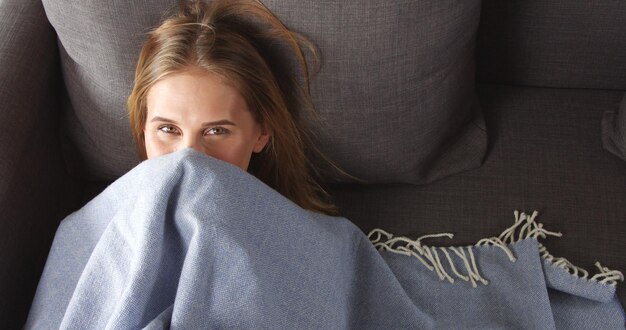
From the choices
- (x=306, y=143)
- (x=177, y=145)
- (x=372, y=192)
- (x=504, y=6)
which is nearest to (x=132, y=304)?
(x=177, y=145)

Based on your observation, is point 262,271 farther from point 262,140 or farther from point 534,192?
point 534,192

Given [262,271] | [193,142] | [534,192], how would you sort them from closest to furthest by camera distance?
[262,271] → [193,142] → [534,192]

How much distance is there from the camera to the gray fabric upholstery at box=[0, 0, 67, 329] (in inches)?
44.4

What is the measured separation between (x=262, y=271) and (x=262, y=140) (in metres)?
0.29

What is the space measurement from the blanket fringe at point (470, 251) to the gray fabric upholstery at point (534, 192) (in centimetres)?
2

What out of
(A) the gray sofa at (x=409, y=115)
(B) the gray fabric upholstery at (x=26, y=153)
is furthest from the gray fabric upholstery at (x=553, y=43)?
(B) the gray fabric upholstery at (x=26, y=153)

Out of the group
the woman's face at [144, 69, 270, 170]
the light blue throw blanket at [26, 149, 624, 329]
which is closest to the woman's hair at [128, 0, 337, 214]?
the woman's face at [144, 69, 270, 170]

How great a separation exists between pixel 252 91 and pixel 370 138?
226 mm

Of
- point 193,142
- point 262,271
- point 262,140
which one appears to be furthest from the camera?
point 262,140

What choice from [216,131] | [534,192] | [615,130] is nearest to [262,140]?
[216,131]

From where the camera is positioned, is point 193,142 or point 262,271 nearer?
point 262,271

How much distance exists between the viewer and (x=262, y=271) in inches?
39.0

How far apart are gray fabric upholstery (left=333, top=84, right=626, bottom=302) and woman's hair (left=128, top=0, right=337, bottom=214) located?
26cm

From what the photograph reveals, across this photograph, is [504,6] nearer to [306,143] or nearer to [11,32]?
[306,143]
